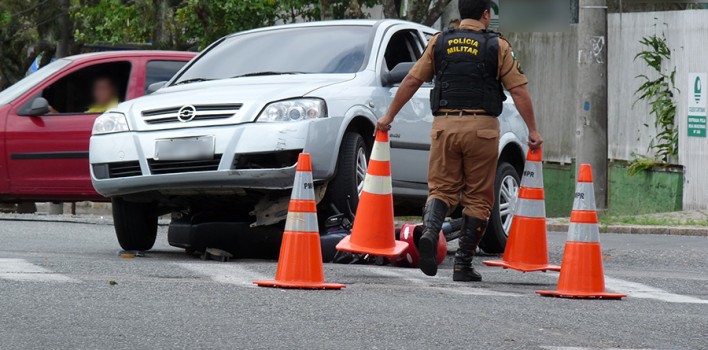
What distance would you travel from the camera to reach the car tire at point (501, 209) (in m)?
11.5

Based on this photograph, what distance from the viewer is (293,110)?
9.90 meters

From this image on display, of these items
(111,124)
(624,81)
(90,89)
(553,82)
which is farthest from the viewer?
(553,82)

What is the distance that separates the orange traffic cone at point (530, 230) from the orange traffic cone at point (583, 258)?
0.75 meters

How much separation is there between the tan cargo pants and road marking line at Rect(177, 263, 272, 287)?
1.18m

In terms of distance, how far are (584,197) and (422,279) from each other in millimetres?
1205

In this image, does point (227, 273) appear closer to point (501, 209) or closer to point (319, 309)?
point (319, 309)

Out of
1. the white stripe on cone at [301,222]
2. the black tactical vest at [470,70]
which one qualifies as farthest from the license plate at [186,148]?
the black tactical vest at [470,70]

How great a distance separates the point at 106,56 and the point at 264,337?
846 cm

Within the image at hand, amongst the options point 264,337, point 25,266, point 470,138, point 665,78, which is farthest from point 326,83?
point 665,78

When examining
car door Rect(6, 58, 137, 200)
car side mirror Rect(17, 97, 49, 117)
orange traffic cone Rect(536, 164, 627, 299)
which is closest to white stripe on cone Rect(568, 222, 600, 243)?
orange traffic cone Rect(536, 164, 627, 299)

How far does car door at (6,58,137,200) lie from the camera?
1391 cm

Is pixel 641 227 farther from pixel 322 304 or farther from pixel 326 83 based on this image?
pixel 322 304

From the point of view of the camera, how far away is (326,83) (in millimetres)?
10328

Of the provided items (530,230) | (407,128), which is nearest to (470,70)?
(530,230)
